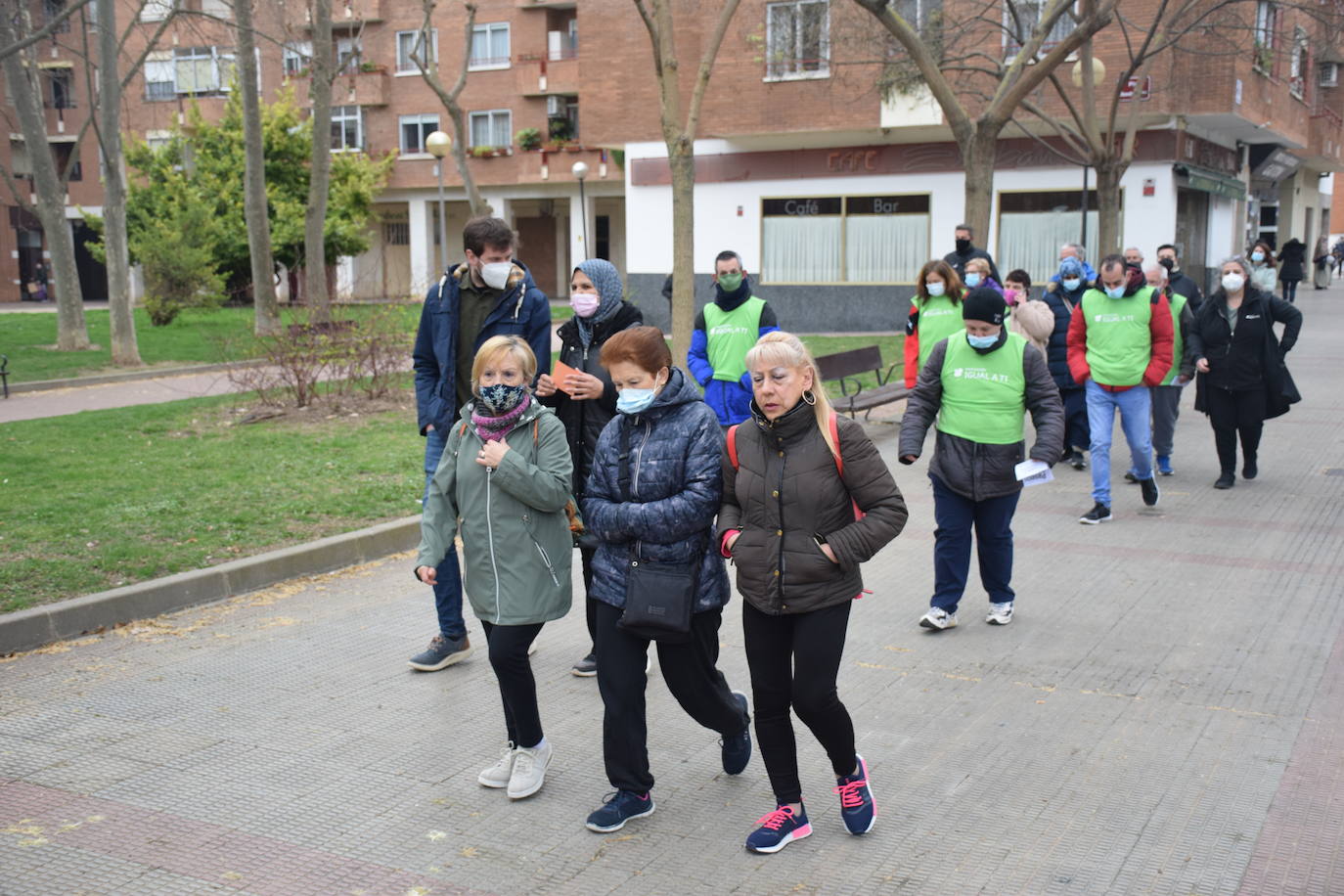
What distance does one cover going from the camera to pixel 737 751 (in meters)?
4.69

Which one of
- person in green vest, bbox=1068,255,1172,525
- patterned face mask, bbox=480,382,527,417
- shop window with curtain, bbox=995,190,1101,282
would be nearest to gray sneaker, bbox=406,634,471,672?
patterned face mask, bbox=480,382,527,417

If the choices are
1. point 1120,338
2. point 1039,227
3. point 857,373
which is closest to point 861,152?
point 1039,227

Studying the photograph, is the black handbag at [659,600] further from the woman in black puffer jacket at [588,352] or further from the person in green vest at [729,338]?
the person in green vest at [729,338]

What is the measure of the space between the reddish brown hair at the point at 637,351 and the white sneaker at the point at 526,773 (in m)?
1.45

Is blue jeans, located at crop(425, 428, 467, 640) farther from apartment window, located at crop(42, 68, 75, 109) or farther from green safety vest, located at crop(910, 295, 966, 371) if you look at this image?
apartment window, located at crop(42, 68, 75, 109)

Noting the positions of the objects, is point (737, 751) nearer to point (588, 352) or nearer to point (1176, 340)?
point (588, 352)

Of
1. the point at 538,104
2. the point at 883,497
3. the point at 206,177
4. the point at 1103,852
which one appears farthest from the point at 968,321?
the point at 538,104

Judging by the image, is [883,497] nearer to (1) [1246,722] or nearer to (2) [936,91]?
(1) [1246,722]

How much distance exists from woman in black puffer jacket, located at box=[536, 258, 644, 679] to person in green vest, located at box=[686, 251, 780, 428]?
270cm

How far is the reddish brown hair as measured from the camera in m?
4.17

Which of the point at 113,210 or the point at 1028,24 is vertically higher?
the point at 1028,24

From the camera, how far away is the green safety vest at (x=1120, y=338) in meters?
9.40

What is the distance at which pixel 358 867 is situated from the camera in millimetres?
4051

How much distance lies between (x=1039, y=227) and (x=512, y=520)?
998 inches
